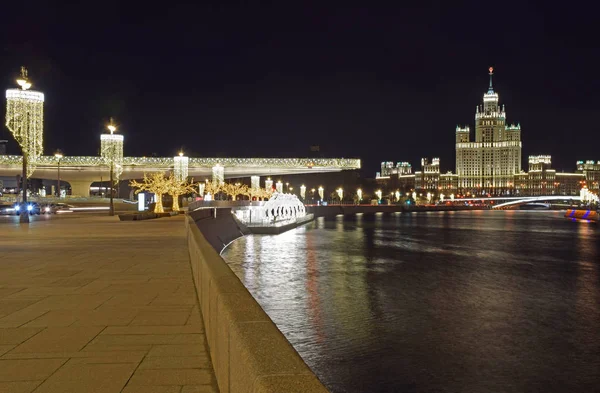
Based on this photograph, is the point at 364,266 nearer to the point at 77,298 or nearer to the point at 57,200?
the point at 77,298

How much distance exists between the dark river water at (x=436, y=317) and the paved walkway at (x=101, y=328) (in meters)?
3.37

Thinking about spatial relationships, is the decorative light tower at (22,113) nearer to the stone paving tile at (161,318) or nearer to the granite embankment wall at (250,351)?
the stone paving tile at (161,318)

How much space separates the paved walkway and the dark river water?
3371 millimetres

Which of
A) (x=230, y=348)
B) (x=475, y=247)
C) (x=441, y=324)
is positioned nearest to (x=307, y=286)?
(x=441, y=324)

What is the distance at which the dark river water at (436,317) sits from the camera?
10812 millimetres


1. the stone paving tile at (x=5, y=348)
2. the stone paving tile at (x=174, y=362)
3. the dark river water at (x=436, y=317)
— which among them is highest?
the stone paving tile at (x=5, y=348)

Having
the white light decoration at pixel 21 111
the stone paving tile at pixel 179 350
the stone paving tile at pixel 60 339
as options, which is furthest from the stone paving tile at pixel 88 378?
the white light decoration at pixel 21 111

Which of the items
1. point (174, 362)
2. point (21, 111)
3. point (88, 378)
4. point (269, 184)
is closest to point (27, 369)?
point (88, 378)

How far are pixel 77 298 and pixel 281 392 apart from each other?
7786 millimetres

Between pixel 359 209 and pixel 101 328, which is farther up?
pixel 101 328

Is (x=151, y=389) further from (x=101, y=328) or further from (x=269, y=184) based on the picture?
(x=269, y=184)

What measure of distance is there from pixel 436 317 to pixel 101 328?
10.2m

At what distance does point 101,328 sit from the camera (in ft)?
25.0

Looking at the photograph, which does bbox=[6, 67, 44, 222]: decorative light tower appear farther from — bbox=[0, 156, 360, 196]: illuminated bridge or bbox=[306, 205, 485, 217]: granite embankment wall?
bbox=[0, 156, 360, 196]: illuminated bridge
